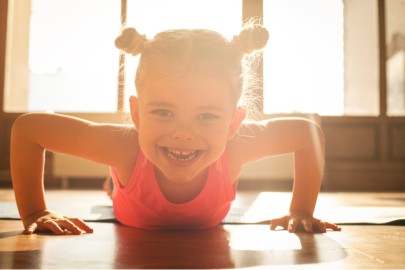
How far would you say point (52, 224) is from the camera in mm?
920

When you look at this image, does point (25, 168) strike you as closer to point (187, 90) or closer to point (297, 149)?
point (187, 90)

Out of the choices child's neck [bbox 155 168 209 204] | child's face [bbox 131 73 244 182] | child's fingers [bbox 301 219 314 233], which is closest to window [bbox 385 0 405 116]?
child's fingers [bbox 301 219 314 233]

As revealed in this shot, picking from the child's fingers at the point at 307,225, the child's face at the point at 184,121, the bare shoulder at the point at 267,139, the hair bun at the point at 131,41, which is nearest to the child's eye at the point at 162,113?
the child's face at the point at 184,121

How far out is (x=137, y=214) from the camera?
3.48 ft

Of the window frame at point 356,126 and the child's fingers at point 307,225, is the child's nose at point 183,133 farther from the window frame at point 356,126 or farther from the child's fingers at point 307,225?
the window frame at point 356,126

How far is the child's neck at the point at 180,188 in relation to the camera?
1025 millimetres

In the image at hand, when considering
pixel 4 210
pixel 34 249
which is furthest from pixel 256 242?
pixel 4 210

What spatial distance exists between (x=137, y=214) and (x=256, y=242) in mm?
335

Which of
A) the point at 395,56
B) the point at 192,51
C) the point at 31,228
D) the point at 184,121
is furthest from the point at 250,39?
the point at 395,56

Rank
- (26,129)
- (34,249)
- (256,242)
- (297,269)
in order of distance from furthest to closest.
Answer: (26,129), (256,242), (34,249), (297,269)

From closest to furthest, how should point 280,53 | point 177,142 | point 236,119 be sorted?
1. point 177,142
2. point 236,119
3. point 280,53

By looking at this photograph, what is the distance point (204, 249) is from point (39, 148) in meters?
0.45

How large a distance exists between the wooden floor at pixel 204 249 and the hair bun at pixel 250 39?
0.39m

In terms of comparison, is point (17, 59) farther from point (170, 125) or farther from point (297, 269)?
point (297, 269)
